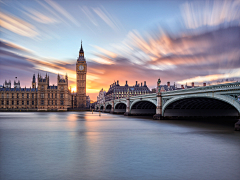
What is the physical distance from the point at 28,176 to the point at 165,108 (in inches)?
1716

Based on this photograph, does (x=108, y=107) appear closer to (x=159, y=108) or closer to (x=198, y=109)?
(x=198, y=109)

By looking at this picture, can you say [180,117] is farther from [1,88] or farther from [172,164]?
[1,88]

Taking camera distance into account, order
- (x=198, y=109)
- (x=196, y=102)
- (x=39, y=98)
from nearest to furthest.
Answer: (x=196, y=102)
(x=198, y=109)
(x=39, y=98)

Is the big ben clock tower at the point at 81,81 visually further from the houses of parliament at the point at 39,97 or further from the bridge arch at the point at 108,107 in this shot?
the bridge arch at the point at 108,107

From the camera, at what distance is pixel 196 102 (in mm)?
48531

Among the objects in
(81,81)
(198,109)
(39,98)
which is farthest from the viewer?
(81,81)

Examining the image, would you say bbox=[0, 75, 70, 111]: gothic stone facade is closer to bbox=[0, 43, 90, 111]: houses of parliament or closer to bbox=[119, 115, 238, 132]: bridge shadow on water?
bbox=[0, 43, 90, 111]: houses of parliament

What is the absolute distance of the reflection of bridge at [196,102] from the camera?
29.6 metres

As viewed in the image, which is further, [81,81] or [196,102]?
[81,81]

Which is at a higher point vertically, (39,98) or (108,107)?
(39,98)

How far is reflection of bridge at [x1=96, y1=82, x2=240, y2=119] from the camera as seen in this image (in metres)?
29.6

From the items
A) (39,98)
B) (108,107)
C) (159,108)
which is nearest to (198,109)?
(159,108)

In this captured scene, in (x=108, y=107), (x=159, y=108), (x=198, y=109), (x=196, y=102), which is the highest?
(x=196, y=102)

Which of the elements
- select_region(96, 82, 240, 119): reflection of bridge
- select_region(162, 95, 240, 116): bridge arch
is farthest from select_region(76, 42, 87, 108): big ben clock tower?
select_region(162, 95, 240, 116): bridge arch
